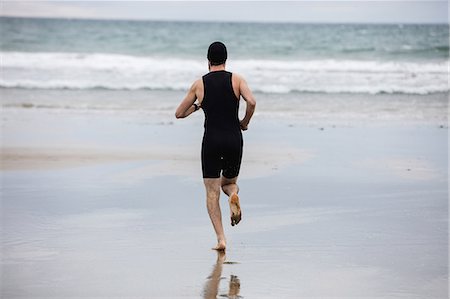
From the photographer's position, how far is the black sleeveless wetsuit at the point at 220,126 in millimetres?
5957

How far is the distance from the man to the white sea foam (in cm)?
1562

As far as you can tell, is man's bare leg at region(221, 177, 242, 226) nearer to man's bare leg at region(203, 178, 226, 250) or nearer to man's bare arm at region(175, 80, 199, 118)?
man's bare leg at region(203, 178, 226, 250)

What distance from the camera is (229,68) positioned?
30.1 meters

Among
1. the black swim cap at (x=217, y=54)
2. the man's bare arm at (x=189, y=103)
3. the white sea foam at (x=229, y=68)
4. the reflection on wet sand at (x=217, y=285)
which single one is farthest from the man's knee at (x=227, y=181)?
the white sea foam at (x=229, y=68)

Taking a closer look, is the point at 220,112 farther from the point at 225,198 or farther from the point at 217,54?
the point at 225,198

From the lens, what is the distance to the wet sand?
5332mm

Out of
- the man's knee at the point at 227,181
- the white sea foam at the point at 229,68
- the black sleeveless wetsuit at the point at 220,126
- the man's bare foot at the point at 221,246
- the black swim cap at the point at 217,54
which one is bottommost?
the man's bare foot at the point at 221,246

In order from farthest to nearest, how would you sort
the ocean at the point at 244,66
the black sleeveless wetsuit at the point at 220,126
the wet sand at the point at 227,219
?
the ocean at the point at 244,66 → the black sleeveless wetsuit at the point at 220,126 → the wet sand at the point at 227,219

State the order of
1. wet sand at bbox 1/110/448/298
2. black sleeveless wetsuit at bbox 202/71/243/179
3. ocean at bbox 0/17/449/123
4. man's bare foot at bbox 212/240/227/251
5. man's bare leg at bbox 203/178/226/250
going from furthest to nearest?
ocean at bbox 0/17/449/123, man's bare leg at bbox 203/178/226/250, man's bare foot at bbox 212/240/227/251, black sleeveless wetsuit at bbox 202/71/243/179, wet sand at bbox 1/110/448/298

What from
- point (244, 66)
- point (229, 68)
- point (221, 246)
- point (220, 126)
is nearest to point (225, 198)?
point (221, 246)

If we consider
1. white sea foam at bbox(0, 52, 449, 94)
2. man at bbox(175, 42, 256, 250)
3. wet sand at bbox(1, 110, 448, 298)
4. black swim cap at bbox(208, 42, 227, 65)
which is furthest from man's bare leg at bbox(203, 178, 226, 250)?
white sea foam at bbox(0, 52, 449, 94)

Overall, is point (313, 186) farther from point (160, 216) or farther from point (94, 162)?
point (94, 162)

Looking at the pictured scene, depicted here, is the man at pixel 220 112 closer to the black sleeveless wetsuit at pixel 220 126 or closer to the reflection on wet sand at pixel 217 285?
the black sleeveless wetsuit at pixel 220 126

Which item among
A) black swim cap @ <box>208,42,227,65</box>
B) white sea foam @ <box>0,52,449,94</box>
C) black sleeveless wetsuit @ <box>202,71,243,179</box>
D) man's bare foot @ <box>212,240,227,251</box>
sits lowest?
man's bare foot @ <box>212,240,227,251</box>
